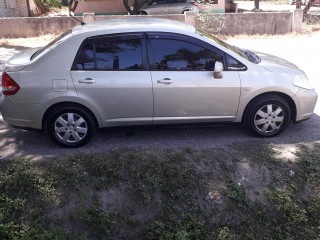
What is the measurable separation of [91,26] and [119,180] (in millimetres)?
2191

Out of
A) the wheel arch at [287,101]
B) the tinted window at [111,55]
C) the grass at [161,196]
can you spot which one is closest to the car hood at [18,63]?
the tinted window at [111,55]

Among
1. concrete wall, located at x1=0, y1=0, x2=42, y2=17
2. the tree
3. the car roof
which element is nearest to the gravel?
the car roof

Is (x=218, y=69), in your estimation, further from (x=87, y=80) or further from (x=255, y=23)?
(x=255, y=23)

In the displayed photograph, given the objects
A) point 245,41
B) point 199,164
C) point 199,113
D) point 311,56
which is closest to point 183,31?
point 199,113

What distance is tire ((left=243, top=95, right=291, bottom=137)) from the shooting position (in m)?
5.12

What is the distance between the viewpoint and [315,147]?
512 centimetres

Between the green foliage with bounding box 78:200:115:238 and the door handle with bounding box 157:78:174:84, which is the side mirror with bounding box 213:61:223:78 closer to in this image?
the door handle with bounding box 157:78:174:84

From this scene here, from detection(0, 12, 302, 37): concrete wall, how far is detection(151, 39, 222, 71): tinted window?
339 inches

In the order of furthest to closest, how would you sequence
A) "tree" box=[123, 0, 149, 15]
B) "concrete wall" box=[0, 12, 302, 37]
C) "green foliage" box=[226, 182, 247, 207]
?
"tree" box=[123, 0, 149, 15] → "concrete wall" box=[0, 12, 302, 37] → "green foliage" box=[226, 182, 247, 207]

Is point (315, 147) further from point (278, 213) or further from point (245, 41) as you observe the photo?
point (245, 41)

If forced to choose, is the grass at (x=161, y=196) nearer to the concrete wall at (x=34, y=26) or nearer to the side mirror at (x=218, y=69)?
the side mirror at (x=218, y=69)

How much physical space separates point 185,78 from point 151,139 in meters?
1.07

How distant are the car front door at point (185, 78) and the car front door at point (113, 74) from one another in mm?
152

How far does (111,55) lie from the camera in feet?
16.0
